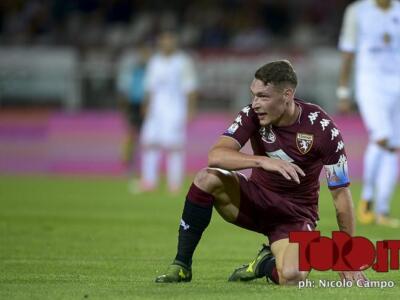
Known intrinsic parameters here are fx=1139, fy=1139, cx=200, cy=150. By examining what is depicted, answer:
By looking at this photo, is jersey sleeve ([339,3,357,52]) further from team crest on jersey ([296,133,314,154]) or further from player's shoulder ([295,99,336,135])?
team crest on jersey ([296,133,314,154])

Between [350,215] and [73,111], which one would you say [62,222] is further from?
[73,111]

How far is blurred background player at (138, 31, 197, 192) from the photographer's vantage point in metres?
18.2

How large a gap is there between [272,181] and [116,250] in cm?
246

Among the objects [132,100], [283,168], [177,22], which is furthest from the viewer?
[177,22]

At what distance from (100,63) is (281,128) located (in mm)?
15846

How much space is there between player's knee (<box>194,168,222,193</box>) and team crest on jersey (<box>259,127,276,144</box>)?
1.42 feet

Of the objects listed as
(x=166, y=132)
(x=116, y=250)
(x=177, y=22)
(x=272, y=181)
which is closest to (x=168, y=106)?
(x=166, y=132)

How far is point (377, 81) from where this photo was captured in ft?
40.9

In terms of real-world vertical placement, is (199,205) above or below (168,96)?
above

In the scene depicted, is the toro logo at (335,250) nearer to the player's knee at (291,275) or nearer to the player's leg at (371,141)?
the player's knee at (291,275)

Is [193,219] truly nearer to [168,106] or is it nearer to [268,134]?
[268,134]

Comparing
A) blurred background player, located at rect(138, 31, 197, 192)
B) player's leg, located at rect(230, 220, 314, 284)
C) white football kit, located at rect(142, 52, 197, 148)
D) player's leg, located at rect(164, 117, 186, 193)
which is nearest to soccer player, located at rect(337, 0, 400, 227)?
player's leg, located at rect(230, 220, 314, 284)

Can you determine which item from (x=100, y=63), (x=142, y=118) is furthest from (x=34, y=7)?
(x=142, y=118)

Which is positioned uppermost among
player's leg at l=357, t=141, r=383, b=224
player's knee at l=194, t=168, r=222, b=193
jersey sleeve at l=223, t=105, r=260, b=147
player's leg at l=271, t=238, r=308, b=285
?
jersey sleeve at l=223, t=105, r=260, b=147
